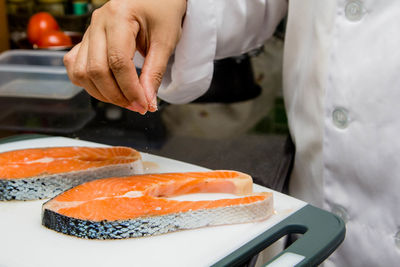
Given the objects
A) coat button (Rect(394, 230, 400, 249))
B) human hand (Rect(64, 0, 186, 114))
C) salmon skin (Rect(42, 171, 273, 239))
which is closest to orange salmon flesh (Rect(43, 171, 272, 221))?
salmon skin (Rect(42, 171, 273, 239))

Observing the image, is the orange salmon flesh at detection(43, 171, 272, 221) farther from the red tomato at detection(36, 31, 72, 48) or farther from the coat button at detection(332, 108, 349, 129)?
the red tomato at detection(36, 31, 72, 48)

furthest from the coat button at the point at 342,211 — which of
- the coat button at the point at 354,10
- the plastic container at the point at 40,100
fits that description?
the plastic container at the point at 40,100

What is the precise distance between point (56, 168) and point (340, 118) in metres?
0.51

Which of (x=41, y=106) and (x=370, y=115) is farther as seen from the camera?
(x=41, y=106)

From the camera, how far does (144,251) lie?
0.70 meters

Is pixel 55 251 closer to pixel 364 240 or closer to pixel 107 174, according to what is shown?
pixel 107 174

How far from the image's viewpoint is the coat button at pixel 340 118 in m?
0.85

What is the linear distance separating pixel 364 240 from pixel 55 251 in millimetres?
517

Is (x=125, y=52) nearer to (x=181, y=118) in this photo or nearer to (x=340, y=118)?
(x=340, y=118)

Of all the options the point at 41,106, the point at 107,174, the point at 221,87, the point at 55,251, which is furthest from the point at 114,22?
the point at 221,87

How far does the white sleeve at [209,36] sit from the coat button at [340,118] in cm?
31

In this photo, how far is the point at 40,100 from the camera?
1312mm

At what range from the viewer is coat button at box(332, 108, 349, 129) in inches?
33.3

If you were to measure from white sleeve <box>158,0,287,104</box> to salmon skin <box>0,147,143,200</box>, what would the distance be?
0.68ft
